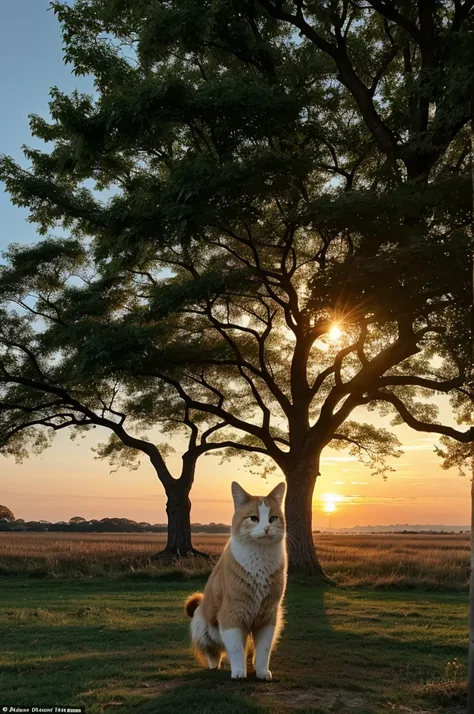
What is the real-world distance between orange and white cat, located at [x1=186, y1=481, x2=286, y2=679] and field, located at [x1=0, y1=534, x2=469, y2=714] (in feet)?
1.17

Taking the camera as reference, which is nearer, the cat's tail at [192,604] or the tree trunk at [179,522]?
the cat's tail at [192,604]

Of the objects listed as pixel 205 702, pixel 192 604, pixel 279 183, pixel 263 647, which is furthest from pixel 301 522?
pixel 205 702

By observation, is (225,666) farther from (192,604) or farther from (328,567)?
(328,567)

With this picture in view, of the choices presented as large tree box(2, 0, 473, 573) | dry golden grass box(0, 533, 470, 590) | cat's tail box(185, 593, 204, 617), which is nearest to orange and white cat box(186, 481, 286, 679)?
cat's tail box(185, 593, 204, 617)

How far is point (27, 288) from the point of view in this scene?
2792 centimetres

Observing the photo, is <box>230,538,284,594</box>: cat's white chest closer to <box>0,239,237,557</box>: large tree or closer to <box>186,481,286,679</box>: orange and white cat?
<box>186,481,286,679</box>: orange and white cat

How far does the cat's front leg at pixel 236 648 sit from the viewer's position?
6.69m

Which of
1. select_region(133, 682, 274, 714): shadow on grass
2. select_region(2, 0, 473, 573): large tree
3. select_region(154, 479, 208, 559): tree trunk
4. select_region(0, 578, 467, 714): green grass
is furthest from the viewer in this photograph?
select_region(154, 479, 208, 559): tree trunk

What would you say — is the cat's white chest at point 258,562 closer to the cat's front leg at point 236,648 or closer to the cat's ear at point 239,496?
the cat's ear at point 239,496

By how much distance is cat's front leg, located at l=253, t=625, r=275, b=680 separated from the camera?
22.8 ft

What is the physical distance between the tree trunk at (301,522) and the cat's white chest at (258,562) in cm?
1365

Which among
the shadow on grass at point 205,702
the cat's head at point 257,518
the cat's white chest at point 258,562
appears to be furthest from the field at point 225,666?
the cat's head at point 257,518

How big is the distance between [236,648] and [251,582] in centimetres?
64

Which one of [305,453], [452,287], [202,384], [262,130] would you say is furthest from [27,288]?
[452,287]
